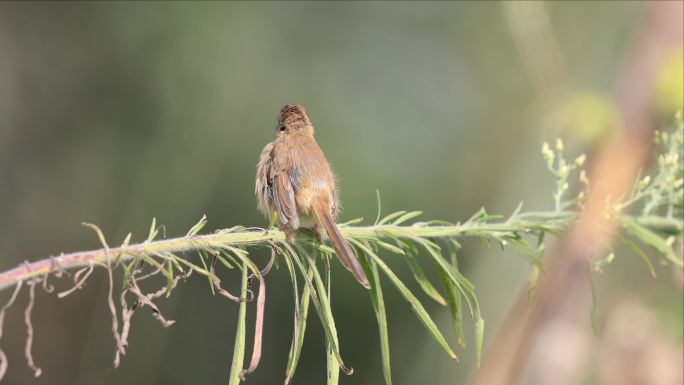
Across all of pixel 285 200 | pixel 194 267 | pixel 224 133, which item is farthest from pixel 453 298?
pixel 224 133

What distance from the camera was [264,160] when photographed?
412 centimetres

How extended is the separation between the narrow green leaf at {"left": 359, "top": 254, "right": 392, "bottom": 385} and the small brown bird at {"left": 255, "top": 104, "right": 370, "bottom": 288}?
86 cm

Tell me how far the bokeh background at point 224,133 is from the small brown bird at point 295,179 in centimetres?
452

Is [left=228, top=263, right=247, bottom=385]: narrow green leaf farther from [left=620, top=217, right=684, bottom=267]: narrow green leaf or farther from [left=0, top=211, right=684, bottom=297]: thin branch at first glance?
[left=620, top=217, right=684, bottom=267]: narrow green leaf

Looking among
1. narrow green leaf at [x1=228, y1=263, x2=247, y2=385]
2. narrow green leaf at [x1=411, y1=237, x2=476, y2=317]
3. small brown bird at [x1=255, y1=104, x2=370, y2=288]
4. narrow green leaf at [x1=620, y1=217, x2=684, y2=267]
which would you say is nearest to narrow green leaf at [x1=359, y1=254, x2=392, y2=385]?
narrow green leaf at [x1=411, y1=237, x2=476, y2=317]

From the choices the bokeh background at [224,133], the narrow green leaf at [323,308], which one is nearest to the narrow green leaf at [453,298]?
the narrow green leaf at [323,308]

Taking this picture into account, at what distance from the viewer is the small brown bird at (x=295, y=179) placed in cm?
353

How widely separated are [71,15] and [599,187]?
10073 millimetres

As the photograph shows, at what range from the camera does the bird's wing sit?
3.32 meters

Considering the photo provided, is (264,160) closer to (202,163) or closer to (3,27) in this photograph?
(202,163)

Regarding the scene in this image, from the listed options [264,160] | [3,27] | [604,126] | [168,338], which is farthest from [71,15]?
[604,126]

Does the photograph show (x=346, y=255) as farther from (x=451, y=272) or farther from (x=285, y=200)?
(x=285, y=200)

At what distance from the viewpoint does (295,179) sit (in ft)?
12.7

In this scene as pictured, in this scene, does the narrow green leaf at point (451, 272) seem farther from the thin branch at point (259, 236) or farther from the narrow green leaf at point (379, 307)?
the narrow green leaf at point (379, 307)
